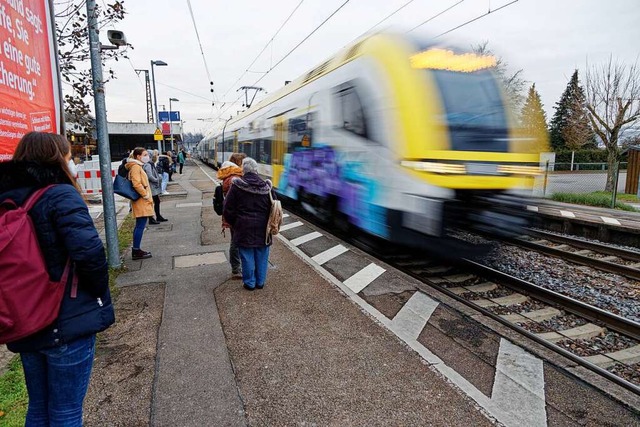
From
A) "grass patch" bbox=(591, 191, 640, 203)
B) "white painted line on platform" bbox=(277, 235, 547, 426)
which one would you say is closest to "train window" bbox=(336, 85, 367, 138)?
"white painted line on platform" bbox=(277, 235, 547, 426)

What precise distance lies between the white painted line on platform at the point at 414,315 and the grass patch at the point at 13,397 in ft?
10.4

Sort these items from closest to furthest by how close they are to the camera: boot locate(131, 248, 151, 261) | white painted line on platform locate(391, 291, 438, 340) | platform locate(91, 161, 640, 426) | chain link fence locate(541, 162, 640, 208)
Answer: platform locate(91, 161, 640, 426)
white painted line on platform locate(391, 291, 438, 340)
boot locate(131, 248, 151, 261)
chain link fence locate(541, 162, 640, 208)

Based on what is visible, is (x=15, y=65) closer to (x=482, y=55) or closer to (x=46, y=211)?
(x=46, y=211)

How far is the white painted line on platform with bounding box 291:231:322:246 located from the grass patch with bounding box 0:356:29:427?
5.13m

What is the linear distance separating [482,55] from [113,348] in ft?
21.1

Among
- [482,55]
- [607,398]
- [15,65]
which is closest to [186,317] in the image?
[15,65]

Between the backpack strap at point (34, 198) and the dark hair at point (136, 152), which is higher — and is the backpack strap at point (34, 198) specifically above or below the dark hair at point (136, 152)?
below

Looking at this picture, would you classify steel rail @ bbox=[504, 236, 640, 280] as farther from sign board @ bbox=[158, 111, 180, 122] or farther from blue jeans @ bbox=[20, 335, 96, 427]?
sign board @ bbox=[158, 111, 180, 122]

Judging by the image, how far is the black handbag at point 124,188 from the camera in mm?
6340

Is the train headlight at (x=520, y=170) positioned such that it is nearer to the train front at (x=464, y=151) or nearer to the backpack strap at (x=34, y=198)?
the train front at (x=464, y=151)

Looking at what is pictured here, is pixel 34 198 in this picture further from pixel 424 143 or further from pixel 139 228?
pixel 139 228

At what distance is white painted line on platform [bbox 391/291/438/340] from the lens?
13.8 ft

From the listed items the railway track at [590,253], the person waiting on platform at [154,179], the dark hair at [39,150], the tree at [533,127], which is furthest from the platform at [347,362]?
the person waiting on platform at [154,179]

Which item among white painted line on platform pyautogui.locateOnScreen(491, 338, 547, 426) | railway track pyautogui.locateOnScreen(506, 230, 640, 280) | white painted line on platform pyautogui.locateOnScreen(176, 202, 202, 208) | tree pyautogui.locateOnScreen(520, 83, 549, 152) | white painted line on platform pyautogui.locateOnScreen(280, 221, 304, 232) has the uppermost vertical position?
tree pyautogui.locateOnScreen(520, 83, 549, 152)
